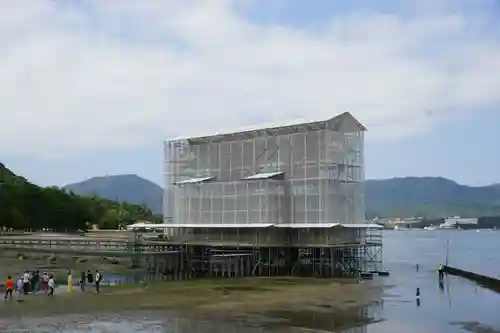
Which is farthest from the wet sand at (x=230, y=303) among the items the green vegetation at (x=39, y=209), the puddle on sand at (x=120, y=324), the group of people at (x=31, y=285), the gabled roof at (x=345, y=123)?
the green vegetation at (x=39, y=209)

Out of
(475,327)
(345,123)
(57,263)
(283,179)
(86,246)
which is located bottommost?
(475,327)

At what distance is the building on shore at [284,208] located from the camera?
58344mm

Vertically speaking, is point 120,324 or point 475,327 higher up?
point 120,324

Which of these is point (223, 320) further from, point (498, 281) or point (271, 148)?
point (271, 148)

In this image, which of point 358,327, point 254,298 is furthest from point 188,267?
point 358,327

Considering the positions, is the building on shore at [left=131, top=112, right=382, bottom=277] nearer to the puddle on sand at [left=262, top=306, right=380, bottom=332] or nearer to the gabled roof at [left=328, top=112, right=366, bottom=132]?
the gabled roof at [left=328, top=112, right=366, bottom=132]

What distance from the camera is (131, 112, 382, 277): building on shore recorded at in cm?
5834

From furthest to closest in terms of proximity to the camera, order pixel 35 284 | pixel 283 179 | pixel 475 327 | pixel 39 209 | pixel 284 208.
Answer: pixel 39 209, pixel 283 179, pixel 284 208, pixel 35 284, pixel 475 327

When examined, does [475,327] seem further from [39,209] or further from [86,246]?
[39,209]

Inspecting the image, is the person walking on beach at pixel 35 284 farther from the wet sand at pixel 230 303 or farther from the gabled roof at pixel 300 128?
the gabled roof at pixel 300 128

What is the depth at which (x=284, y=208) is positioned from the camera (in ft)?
197

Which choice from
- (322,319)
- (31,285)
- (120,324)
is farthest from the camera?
(31,285)

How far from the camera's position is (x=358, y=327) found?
98.7 ft

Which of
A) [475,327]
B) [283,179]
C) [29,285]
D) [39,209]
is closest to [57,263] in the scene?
[283,179]
